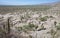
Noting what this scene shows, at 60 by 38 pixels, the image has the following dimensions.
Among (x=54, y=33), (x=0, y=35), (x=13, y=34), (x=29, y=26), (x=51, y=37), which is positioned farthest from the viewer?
(x=29, y=26)

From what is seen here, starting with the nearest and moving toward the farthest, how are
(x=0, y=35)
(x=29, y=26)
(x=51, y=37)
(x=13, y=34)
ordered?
(x=0, y=35) → (x=13, y=34) → (x=51, y=37) → (x=29, y=26)

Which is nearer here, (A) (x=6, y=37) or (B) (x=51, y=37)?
(A) (x=6, y=37)

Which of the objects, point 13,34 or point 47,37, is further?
point 47,37

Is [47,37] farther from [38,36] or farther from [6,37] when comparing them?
[6,37]

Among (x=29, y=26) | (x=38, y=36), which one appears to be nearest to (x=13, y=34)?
(x=38, y=36)

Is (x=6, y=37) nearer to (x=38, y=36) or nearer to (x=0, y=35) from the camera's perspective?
(x=0, y=35)

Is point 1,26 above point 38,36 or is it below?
above

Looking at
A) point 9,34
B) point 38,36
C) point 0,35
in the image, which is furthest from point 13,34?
point 38,36

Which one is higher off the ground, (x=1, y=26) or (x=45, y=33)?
(x=1, y=26)

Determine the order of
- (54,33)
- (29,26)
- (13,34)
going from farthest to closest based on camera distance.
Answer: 1. (29,26)
2. (54,33)
3. (13,34)
